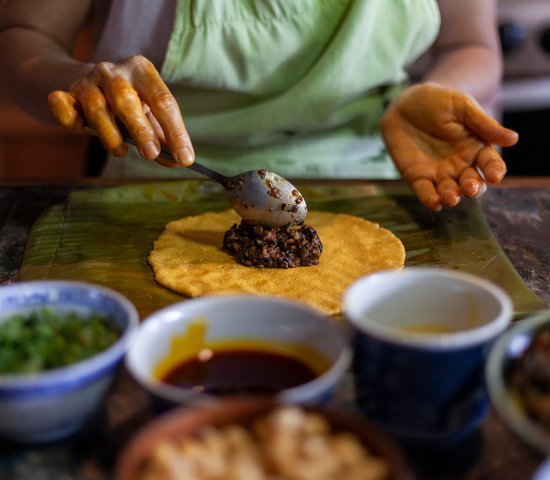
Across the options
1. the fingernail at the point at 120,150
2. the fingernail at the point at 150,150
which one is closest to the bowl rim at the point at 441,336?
the fingernail at the point at 150,150

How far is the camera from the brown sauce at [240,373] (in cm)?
115

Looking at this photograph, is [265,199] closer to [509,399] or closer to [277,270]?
[277,270]

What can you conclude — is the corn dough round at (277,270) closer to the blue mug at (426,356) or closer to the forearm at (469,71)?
the blue mug at (426,356)

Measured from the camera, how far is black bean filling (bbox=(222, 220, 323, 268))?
191 centimetres

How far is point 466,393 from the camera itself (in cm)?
112

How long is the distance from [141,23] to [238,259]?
1.01 metres

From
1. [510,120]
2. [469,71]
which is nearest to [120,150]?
[469,71]

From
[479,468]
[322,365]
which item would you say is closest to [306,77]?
[322,365]

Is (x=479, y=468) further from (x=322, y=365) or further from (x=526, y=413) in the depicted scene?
(x=322, y=365)

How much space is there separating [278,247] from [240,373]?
0.79 m

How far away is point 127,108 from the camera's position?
1779mm

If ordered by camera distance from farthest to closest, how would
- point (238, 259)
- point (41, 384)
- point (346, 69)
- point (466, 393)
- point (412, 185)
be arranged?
point (346, 69)
point (412, 185)
point (238, 259)
point (466, 393)
point (41, 384)

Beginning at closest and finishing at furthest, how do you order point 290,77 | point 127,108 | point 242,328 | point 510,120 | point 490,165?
point 242,328, point 127,108, point 490,165, point 290,77, point 510,120

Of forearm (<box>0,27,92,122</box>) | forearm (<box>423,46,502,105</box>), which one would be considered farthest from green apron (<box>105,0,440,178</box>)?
forearm (<box>0,27,92,122</box>)
